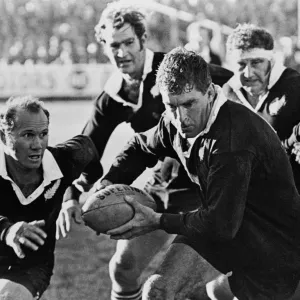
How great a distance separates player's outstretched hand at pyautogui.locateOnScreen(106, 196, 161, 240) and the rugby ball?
0.16 feet

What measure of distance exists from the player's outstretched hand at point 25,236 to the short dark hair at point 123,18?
1784 millimetres

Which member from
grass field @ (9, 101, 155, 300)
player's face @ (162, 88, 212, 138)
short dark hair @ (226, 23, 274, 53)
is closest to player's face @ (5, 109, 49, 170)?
player's face @ (162, 88, 212, 138)

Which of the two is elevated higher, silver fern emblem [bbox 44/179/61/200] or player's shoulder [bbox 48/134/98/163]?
player's shoulder [bbox 48/134/98/163]

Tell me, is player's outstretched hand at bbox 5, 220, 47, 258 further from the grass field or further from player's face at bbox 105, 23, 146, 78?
the grass field

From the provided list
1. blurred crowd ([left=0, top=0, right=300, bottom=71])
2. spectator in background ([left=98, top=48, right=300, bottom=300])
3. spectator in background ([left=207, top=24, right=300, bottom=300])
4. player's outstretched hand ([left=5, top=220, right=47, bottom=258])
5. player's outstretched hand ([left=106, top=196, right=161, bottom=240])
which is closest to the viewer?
spectator in background ([left=98, top=48, right=300, bottom=300])

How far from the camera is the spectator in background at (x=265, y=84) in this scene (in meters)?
4.57

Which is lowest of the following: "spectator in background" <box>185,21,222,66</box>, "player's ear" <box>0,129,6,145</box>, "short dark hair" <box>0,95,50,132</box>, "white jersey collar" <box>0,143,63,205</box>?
"spectator in background" <box>185,21,222,66</box>

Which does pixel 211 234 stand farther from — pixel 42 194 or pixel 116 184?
pixel 42 194

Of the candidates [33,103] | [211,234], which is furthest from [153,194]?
[211,234]

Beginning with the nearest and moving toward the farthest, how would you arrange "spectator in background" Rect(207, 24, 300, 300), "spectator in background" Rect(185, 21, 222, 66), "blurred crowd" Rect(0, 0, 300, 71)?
"spectator in background" Rect(207, 24, 300, 300)
"spectator in background" Rect(185, 21, 222, 66)
"blurred crowd" Rect(0, 0, 300, 71)

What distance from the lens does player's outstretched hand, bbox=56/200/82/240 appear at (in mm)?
4352

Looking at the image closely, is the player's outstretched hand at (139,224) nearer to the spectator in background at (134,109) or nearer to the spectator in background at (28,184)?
the spectator in background at (28,184)

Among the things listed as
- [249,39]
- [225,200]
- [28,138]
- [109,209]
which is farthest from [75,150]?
[249,39]

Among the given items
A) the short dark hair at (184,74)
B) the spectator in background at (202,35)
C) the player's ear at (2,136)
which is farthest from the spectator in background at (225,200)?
the spectator in background at (202,35)
